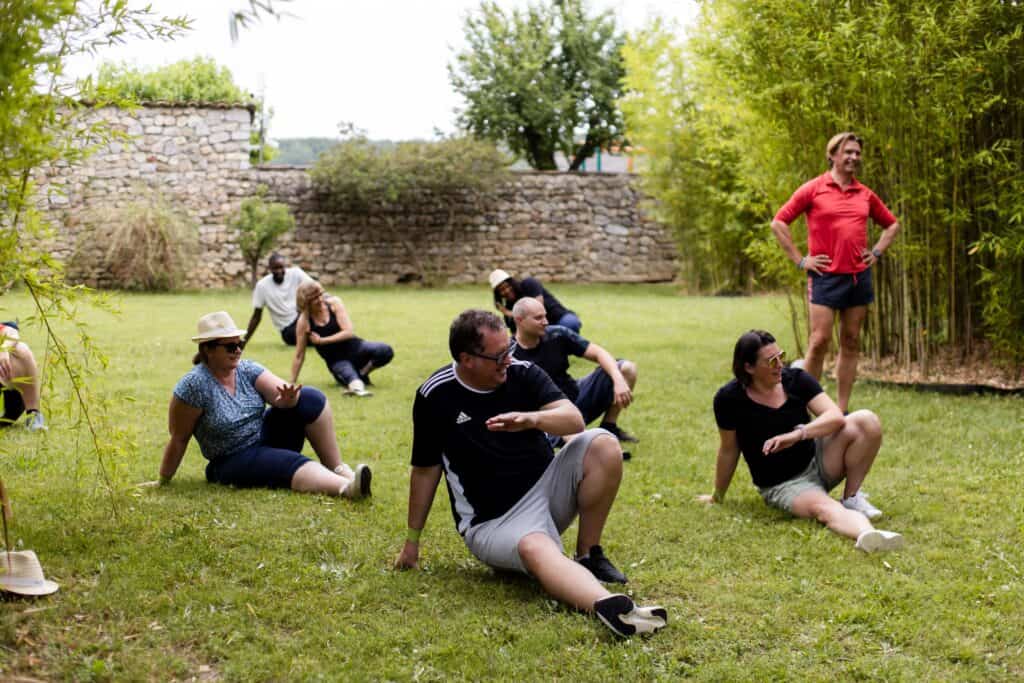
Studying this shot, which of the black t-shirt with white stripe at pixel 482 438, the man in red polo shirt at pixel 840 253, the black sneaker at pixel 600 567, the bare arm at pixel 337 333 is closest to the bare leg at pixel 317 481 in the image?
the black t-shirt with white stripe at pixel 482 438

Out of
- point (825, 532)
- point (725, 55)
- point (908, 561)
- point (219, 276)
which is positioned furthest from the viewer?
point (219, 276)

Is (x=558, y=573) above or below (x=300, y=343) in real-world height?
below

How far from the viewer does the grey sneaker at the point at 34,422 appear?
6.77 meters

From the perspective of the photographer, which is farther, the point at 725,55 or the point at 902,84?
the point at 725,55

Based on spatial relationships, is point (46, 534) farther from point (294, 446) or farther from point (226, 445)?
point (294, 446)

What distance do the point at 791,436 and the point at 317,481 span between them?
2371 mm

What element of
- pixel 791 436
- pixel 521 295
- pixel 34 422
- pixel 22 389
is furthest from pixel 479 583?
pixel 22 389

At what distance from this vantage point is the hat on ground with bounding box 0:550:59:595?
12.9ft

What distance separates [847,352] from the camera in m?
7.75

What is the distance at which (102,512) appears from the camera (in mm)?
5043

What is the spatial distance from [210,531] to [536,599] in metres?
1.62

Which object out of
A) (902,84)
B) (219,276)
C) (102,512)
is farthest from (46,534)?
(219,276)

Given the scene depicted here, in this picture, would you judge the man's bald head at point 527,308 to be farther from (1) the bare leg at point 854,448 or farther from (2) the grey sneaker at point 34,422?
(2) the grey sneaker at point 34,422

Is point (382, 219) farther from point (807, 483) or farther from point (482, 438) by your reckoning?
point (482, 438)
